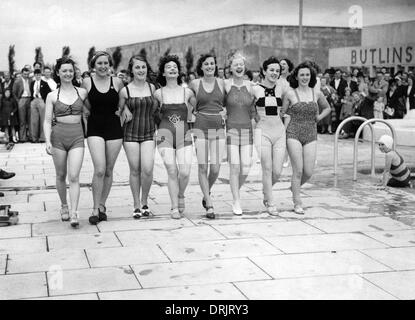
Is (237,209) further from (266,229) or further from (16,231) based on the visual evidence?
(16,231)

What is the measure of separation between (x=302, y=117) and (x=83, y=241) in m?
2.85

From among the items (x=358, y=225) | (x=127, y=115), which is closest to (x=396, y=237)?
(x=358, y=225)

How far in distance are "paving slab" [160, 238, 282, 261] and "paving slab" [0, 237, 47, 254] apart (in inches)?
46.2

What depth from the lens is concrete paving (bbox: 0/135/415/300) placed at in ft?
15.7

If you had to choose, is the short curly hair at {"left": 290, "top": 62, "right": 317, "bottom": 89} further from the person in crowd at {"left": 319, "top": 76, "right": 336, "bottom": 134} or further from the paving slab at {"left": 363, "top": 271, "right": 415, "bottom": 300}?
Result: the person in crowd at {"left": 319, "top": 76, "right": 336, "bottom": 134}

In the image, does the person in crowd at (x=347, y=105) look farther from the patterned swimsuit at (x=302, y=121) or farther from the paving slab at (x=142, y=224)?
Result: the paving slab at (x=142, y=224)

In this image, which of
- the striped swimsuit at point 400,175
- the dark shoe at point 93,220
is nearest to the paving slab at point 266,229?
the dark shoe at point 93,220

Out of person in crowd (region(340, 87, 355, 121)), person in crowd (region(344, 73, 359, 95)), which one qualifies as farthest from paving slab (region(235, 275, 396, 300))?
person in crowd (region(344, 73, 359, 95))

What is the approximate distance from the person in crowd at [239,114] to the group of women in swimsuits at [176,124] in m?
0.01

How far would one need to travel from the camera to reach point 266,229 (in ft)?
22.1

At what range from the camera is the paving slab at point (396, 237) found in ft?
20.2

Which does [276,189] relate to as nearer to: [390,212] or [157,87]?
[390,212]

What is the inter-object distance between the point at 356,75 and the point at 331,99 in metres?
1.99
